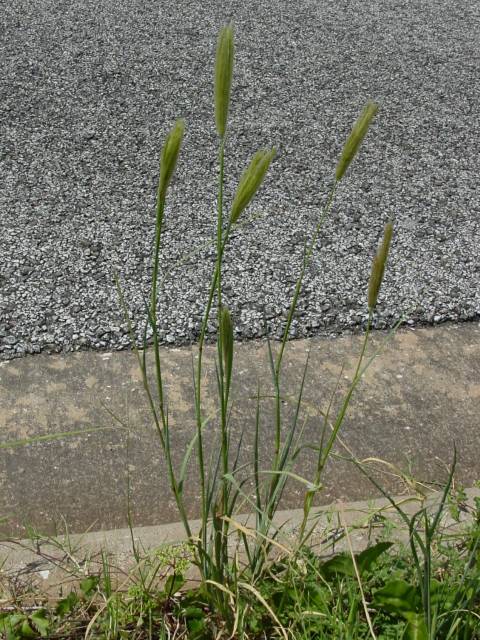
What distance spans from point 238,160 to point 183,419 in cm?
167

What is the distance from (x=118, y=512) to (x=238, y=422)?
1.36 ft

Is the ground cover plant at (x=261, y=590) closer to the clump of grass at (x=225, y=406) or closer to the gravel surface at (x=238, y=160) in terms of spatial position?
the clump of grass at (x=225, y=406)

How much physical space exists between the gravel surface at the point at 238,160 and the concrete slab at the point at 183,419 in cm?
13

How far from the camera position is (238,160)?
3.45 metres

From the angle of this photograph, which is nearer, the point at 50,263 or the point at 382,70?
the point at 50,263

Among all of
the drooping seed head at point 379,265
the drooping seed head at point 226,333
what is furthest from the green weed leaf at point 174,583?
the drooping seed head at point 379,265

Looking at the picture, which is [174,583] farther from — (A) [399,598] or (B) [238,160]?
(B) [238,160]

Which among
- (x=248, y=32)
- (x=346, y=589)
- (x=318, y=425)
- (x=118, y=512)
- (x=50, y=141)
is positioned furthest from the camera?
(x=248, y=32)

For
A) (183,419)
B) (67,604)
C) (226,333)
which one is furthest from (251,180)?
(183,419)

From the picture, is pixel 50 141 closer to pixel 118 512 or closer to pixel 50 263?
pixel 50 263

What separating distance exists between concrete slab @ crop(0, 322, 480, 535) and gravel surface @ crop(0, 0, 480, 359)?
0.13 meters

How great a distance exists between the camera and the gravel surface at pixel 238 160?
259cm

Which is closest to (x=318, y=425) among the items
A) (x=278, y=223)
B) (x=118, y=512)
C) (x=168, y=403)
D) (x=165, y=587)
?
(x=168, y=403)

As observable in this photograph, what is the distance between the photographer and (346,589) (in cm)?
142
